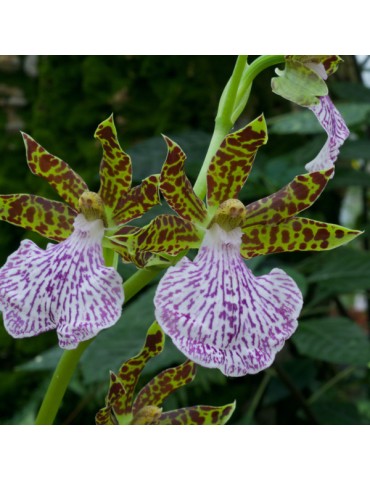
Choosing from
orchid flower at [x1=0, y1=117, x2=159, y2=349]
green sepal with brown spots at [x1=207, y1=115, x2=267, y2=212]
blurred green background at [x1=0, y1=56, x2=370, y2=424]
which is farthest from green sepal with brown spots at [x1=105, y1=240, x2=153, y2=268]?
blurred green background at [x1=0, y1=56, x2=370, y2=424]

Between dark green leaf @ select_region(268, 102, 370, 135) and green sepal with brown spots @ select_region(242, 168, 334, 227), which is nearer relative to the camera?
green sepal with brown spots @ select_region(242, 168, 334, 227)

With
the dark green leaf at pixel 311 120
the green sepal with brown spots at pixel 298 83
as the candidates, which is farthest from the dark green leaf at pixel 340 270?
the green sepal with brown spots at pixel 298 83

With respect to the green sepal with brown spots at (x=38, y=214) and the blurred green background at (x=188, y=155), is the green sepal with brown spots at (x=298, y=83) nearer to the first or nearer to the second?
the green sepal with brown spots at (x=38, y=214)

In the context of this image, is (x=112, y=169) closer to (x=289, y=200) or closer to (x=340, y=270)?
(x=289, y=200)

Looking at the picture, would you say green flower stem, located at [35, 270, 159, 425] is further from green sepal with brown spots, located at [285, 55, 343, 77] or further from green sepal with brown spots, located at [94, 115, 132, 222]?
green sepal with brown spots, located at [285, 55, 343, 77]

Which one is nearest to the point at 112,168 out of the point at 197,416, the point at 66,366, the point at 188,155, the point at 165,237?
the point at 165,237
